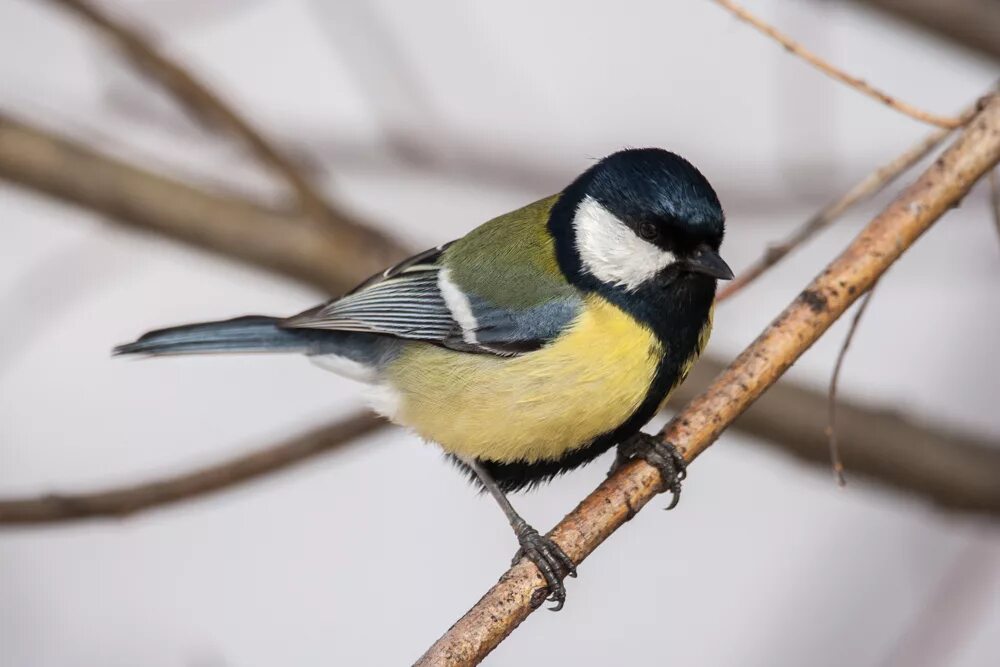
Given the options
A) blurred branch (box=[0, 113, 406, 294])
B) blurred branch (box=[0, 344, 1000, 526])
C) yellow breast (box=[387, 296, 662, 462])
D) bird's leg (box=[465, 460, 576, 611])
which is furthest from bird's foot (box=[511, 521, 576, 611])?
blurred branch (box=[0, 113, 406, 294])

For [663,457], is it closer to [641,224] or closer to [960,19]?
[641,224]

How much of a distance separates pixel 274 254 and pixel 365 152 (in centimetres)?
52

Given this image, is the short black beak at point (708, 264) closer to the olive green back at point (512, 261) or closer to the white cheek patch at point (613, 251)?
the white cheek patch at point (613, 251)

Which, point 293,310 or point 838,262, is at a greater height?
point 293,310

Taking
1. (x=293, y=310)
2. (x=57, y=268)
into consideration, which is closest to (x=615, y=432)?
(x=57, y=268)

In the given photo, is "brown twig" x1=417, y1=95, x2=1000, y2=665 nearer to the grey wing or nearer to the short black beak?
the short black beak

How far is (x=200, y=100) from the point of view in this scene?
188 centimetres

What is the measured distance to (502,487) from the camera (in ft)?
5.38

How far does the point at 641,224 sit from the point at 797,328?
27 cm

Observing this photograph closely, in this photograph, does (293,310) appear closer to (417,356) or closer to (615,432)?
(417,356)

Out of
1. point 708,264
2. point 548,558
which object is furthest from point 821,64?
point 548,558

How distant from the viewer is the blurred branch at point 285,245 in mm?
1856

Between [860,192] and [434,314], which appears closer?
[860,192]

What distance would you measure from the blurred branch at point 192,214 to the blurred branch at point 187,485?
0.29 m
